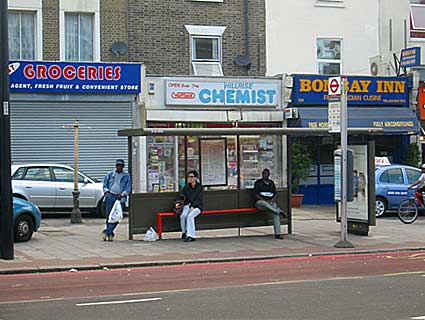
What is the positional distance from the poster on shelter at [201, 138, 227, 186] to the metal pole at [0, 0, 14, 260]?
5.41 m

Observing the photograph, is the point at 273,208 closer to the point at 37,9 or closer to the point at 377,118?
the point at 377,118

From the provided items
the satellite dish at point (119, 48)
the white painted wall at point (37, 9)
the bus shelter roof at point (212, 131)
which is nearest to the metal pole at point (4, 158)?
the bus shelter roof at point (212, 131)

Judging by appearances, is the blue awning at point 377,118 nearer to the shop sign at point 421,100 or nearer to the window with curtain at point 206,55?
the shop sign at point 421,100

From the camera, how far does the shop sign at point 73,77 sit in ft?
77.4

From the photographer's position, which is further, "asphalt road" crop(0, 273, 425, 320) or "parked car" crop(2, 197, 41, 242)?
"parked car" crop(2, 197, 41, 242)

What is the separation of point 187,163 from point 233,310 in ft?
28.5

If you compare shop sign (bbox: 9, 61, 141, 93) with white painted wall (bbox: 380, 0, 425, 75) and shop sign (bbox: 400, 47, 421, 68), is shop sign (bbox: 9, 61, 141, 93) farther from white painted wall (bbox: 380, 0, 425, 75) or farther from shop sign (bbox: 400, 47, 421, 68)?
white painted wall (bbox: 380, 0, 425, 75)

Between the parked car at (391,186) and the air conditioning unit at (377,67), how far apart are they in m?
6.20

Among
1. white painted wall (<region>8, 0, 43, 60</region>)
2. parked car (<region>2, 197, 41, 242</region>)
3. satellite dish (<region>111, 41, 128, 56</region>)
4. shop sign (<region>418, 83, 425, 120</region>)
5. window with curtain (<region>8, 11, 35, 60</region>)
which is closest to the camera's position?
parked car (<region>2, 197, 41, 242</region>)

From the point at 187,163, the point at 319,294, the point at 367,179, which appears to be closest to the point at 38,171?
the point at 187,163

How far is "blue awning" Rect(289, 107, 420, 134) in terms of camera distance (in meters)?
26.5

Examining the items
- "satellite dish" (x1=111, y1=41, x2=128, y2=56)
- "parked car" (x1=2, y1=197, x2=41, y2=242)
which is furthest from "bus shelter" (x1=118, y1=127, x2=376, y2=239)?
"satellite dish" (x1=111, y1=41, x2=128, y2=56)

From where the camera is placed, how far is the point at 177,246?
16.4m

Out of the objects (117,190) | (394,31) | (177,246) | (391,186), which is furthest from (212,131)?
(394,31)
